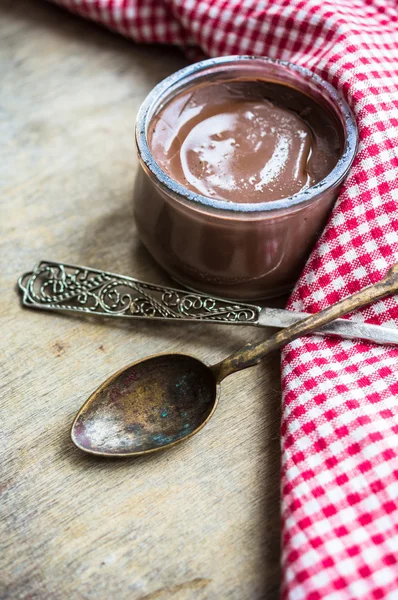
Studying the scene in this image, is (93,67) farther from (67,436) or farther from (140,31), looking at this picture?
(67,436)

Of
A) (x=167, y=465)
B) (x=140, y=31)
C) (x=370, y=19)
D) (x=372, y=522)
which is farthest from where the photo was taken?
(x=140, y=31)

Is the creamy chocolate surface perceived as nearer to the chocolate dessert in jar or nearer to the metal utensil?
the chocolate dessert in jar

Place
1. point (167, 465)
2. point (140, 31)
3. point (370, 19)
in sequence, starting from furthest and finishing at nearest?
1. point (140, 31)
2. point (370, 19)
3. point (167, 465)

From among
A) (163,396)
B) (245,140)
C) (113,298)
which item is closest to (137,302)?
(113,298)

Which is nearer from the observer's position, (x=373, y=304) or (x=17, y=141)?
(x=373, y=304)

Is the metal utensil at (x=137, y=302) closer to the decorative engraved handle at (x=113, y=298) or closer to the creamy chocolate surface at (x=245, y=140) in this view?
the decorative engraved handle at (x=113, y=298)

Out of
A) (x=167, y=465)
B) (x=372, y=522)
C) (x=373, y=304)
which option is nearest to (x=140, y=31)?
(x=373, y=304)
